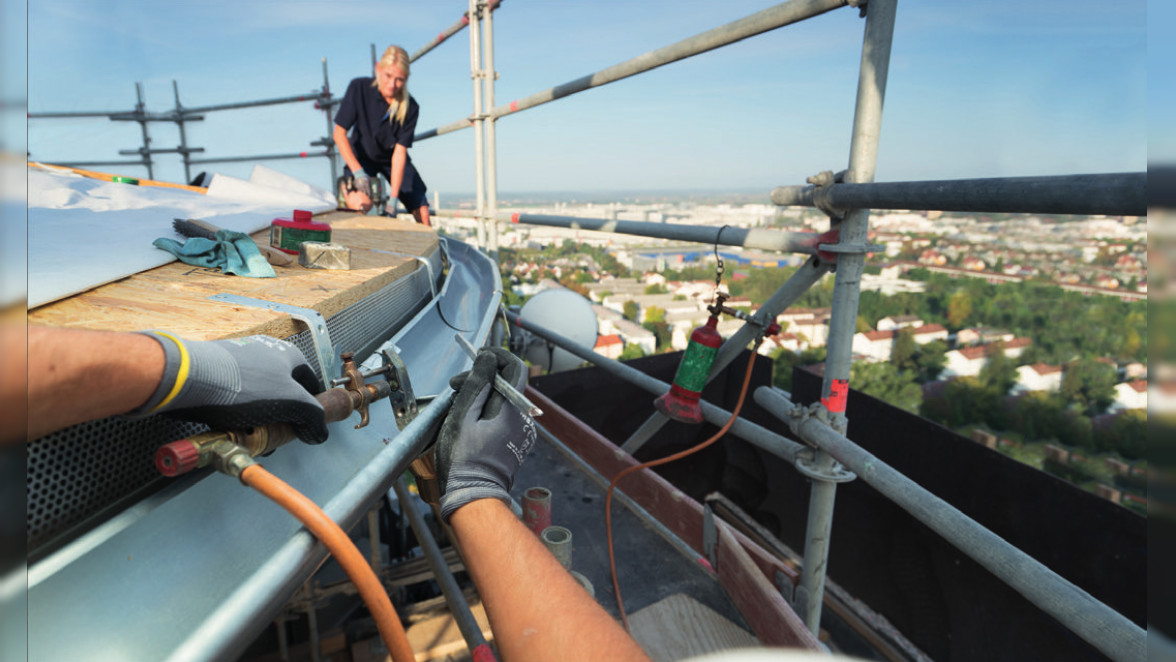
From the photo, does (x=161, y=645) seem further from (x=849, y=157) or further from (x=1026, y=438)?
(x=1026, y=438)

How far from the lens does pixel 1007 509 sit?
4309mm

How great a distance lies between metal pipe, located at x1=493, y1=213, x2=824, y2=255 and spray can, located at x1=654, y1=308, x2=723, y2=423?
1.34 feet

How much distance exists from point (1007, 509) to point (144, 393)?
566cm

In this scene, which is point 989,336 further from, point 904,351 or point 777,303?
point 777,303

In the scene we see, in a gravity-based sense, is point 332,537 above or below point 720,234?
below

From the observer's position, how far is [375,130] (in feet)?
16.0

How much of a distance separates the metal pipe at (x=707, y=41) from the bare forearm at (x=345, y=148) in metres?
2.07

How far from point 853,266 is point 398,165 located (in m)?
4.28

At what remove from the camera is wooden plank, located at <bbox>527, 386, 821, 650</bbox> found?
2.25 m

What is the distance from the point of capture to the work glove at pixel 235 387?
839 millimetres

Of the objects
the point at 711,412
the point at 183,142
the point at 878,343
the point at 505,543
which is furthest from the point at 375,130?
the point at 878,343

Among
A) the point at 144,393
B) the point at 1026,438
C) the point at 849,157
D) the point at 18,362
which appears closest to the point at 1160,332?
the point at 18,362

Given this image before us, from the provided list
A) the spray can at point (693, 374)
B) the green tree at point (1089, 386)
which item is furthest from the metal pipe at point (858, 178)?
the green tree at point (1089, 386)

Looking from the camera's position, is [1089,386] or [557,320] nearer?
[557,320]
